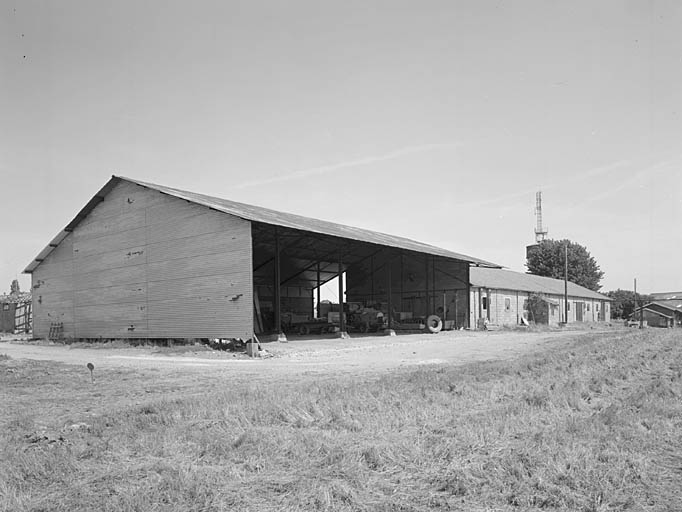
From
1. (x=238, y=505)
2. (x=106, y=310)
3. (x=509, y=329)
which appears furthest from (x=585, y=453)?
(x=509, y=329)

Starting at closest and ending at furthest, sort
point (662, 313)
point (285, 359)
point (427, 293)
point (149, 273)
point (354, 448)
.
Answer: point (354, 448), point (285, 359), point (149, 273), point (427, 293), point (662, 313)

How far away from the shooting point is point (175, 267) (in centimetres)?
2828

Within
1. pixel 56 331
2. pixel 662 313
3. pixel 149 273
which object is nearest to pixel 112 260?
pixel 149 273

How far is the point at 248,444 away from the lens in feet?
22.2

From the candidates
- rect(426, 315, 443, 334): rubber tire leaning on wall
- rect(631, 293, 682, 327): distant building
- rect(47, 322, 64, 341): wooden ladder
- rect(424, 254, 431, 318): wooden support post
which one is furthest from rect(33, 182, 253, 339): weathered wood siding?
rect(631, 293, 682, 327): distant building

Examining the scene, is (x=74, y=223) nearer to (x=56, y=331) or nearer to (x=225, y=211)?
(x=56, y=331)

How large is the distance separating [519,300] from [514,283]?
10.4 ft

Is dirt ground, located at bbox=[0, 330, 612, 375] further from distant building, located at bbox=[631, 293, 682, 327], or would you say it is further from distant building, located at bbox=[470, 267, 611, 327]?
distant building, located at bbox=[631, 293, 682, 327]

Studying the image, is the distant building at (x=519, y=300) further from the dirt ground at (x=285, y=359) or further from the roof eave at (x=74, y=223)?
the roof eave at (x=74, y=223)

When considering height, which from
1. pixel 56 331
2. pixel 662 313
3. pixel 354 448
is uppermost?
pixel 354 448

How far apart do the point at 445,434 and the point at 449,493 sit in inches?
76.3

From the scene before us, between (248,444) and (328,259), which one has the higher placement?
(328,259)

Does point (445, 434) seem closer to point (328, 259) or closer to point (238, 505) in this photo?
point (238, 505)

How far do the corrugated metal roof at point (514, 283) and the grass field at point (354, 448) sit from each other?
36684mm
